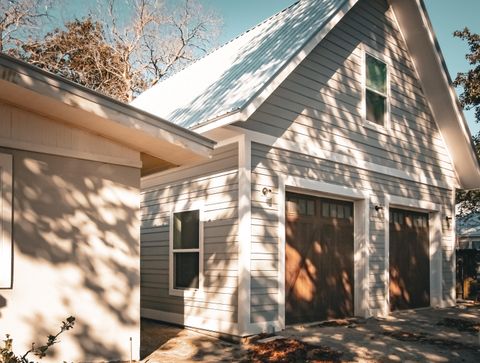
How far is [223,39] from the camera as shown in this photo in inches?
1101

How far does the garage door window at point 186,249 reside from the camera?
8.97 metres

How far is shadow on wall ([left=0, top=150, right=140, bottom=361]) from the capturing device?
18.0 ft

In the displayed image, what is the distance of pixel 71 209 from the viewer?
592cm

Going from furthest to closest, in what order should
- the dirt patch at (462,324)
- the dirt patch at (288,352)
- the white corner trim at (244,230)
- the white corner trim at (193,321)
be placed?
the dirt patch at (462,324) → the white corner trim at (193,321) → the white corner trim at (244,230) → the dirt patch at (288,352)

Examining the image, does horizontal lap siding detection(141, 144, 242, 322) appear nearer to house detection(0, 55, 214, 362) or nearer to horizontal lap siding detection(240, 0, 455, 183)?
horizontal lap siding detection(240, 0, 455, 183)

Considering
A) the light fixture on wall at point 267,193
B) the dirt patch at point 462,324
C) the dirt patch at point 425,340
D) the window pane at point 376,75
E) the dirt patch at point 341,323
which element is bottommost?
the dirt patch at point 462,324

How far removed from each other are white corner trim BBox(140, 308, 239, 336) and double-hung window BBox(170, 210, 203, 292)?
0.54 meters

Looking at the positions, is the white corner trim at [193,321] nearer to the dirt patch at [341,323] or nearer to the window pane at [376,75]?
the dirt patch at [341,323]

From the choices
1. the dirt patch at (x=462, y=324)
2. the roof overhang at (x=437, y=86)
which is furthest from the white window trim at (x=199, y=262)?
the dirt patch at (x=462, y=324)

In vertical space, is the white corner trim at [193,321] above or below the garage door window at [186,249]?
below

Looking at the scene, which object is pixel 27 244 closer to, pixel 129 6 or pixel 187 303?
pixel 187 303

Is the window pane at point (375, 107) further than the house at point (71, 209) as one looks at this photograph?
Yes

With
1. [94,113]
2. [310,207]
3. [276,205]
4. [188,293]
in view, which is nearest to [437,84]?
[310,207]

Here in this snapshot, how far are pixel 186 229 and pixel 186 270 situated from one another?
792 millimetres
